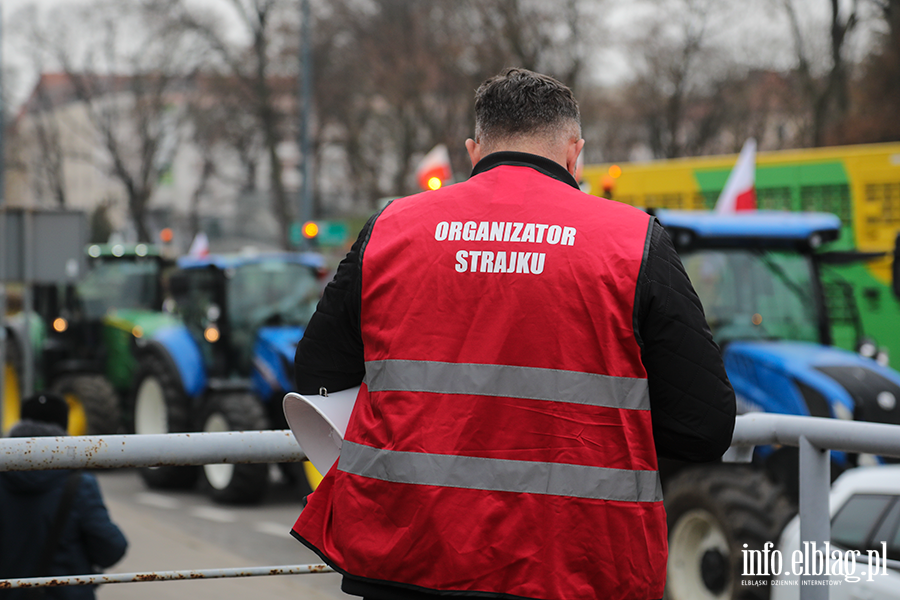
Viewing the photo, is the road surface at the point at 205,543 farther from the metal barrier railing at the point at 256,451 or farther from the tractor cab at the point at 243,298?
the metal barrier railing at the point at 256,451

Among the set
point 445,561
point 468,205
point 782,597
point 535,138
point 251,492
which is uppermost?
point 535,138

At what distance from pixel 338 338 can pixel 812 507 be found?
57.7 inches

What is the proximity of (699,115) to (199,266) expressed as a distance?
27.8 metres

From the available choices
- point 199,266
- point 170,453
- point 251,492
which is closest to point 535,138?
point 170,453

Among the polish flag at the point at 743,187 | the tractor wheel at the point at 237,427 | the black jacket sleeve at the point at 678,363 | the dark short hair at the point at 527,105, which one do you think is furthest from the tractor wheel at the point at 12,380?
the black jacket sleeve at the point at 678,363

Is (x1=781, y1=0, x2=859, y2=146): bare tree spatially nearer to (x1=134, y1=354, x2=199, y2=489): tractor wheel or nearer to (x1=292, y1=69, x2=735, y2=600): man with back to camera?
(x1=134, y1=354, x2=199, y2=489): tractor wheel

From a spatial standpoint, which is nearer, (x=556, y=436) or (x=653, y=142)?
(x=556, y=436)

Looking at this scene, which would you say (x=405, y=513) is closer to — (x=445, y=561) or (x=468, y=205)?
(x=445, y=561)

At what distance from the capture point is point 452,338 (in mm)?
1936

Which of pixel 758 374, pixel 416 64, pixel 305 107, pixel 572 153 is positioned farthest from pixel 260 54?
pixel 572 153

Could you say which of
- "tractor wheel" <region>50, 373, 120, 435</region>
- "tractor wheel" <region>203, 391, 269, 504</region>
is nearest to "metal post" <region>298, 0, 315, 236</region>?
"tractor wheel" <region>50, 373, 120, 435</region>

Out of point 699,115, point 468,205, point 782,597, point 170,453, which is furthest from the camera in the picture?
point 699,115

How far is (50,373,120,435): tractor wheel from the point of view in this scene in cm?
1278

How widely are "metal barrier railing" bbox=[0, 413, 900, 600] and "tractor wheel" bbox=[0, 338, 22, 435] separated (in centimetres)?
1275
